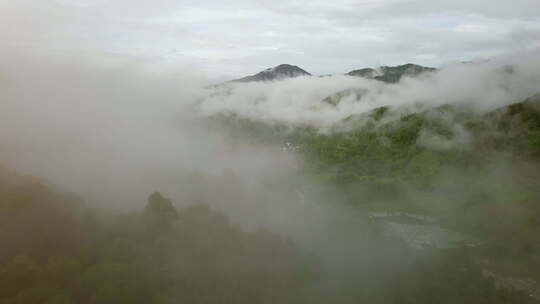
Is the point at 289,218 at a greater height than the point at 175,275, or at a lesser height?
lesser

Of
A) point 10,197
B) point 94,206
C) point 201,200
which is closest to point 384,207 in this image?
point 201,200

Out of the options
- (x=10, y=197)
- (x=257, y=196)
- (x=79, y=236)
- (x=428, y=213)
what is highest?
(x=10, y=197)

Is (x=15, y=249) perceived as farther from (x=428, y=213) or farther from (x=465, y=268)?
(x=428, y=213)

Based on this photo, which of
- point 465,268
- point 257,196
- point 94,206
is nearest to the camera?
point 94,206

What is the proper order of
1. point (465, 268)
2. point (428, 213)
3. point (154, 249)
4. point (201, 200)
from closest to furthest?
1. point (154, 249)
2. point (201, 200)
3. point (465, 268)
4. point (428, 213)

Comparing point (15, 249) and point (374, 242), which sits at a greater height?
point (15, 249)

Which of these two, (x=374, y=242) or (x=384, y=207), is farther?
(x=384, y=207)

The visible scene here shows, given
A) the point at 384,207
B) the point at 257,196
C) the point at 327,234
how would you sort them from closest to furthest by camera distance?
1. the point at 327,234
2. the point at 257,196
3. the point at 384,207

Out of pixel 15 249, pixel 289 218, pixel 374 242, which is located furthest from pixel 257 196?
pixel 15 249

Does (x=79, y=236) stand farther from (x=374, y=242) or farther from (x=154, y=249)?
(x=374, y=242)
